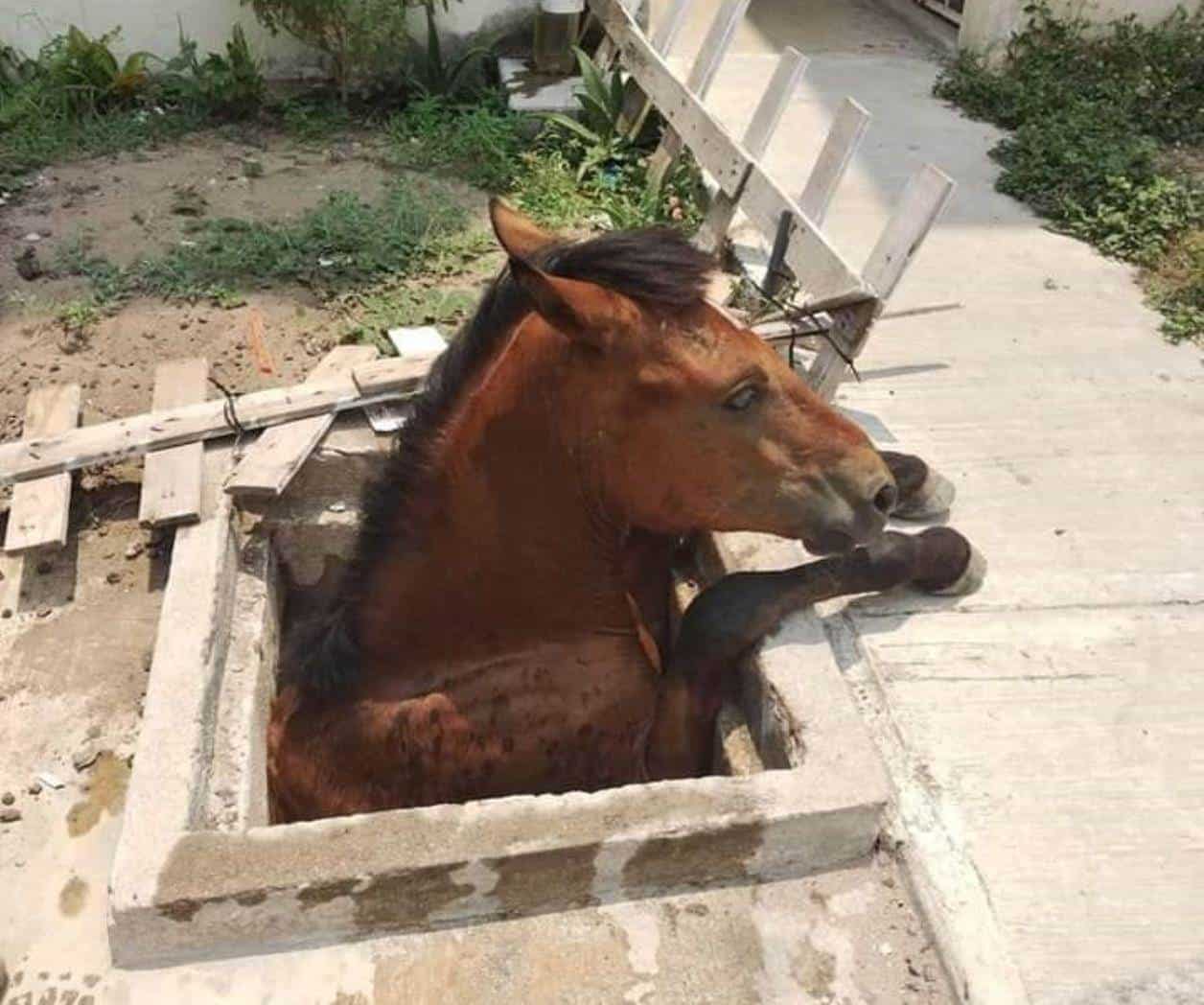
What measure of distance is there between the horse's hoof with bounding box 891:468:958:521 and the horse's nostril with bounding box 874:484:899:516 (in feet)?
3.06

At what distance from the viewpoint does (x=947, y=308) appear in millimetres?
4777

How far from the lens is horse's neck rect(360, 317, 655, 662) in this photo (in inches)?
96.2

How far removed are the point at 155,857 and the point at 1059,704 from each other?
6.95 feet

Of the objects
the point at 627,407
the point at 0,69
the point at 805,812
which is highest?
the point at 627,407

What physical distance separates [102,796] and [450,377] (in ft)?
4.00

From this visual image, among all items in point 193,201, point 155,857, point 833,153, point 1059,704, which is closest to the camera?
point 155,857

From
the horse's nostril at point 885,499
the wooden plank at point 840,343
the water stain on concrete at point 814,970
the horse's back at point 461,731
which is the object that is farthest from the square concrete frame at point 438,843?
the wooden plank at point 840,343

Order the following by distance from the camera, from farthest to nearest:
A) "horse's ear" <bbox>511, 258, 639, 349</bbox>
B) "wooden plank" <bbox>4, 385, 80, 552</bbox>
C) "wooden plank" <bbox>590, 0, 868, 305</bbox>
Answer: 1. "wooden plank" <bbox>590, 0, 868, 305</bbox>
2. "wooden plank" <bbox>4, 385, 80, 552</bbox>
3. "horse's ear" <bbox>511, 258, 639, 349</bbox>

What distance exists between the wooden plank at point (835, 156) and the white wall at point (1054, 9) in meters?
4.28

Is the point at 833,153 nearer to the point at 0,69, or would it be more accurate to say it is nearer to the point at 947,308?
the point at 947,308

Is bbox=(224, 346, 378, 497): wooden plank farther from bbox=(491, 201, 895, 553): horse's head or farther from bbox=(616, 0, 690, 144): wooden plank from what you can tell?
bbox=(616, 0, 690, 144): wooden plank

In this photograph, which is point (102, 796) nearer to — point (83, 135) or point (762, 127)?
point (762, 127)

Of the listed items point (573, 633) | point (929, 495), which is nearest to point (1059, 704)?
point (929, 495)

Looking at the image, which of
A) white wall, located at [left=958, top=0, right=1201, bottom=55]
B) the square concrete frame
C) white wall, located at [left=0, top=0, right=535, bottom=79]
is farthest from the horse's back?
white wall, located at [left=958, top=0, right=1201, bottom=55]
